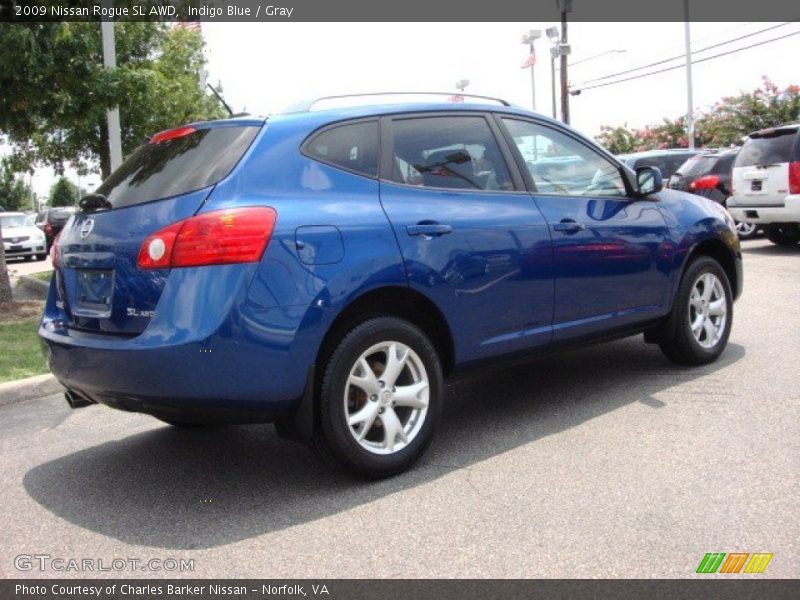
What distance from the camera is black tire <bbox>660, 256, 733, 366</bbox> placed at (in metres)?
5.75

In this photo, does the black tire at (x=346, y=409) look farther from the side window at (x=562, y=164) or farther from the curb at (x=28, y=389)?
the curb at (x=28, y=389)

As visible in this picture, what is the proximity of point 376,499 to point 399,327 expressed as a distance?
787mm

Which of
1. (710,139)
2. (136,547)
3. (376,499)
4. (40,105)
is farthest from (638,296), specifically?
(710,139)

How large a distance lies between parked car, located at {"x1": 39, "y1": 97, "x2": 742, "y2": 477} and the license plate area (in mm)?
11

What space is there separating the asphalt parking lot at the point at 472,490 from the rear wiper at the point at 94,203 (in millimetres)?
1339

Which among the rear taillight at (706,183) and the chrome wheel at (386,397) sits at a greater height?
the rear taillight at (706,183)

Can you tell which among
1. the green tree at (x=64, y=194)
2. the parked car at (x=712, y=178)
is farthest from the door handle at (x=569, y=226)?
the green tree at (x=64, y=194)

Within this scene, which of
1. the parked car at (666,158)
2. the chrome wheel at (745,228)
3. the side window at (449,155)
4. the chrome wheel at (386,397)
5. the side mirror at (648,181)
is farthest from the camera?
the parked car at (666,158)

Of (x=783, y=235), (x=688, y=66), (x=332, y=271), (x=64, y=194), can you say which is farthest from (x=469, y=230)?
(x=64, y=194)

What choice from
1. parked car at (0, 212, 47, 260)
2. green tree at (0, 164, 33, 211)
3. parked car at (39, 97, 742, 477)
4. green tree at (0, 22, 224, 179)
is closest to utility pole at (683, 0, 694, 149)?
parked car at (0, 212, 47, 260)

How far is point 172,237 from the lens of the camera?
362 centimetres

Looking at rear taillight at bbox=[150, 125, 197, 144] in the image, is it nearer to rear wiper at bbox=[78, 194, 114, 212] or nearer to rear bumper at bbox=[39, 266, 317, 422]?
rear wiper at bbox=[78, 194, 114, 212]

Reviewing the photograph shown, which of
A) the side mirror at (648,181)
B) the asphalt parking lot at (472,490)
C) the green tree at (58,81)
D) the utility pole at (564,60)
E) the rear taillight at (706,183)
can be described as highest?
the utility pole at (564,60)

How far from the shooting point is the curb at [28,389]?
6047 millimetres
